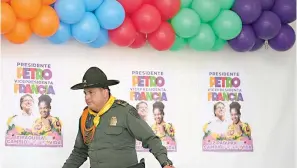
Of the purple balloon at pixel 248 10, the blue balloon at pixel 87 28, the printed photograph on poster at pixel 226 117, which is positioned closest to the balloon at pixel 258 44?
the purple balloon at pixel 248 10

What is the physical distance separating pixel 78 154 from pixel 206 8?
151 centimetres

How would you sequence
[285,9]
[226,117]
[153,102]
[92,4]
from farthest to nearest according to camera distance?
[226,117] → [153,102] → [285,9] → [92,4]

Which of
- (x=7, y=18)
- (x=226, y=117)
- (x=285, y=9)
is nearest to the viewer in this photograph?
(x=7, y=18)

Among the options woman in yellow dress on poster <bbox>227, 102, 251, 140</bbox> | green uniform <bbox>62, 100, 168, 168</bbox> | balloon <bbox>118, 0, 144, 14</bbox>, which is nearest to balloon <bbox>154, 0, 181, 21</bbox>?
balloon <bbox>118, 0, 144, 14</bbox>

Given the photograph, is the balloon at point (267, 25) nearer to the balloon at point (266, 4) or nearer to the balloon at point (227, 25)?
the balloon at point (266, 4)

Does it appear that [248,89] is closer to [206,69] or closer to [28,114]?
[206,69]

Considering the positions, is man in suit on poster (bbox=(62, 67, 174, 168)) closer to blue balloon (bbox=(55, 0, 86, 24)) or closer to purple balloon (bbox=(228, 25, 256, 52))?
blue balloon (bbox=(55, 0, 86, 24))

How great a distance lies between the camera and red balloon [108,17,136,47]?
4.64 meters

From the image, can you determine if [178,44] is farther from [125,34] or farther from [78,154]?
[78,154]

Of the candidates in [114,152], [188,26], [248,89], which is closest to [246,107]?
[248,89]

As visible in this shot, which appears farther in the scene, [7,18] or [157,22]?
[157,22]

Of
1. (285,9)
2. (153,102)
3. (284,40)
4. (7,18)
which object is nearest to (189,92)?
(153,102)

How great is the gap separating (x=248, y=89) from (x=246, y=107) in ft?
0.52

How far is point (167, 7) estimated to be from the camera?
15.3 ft
